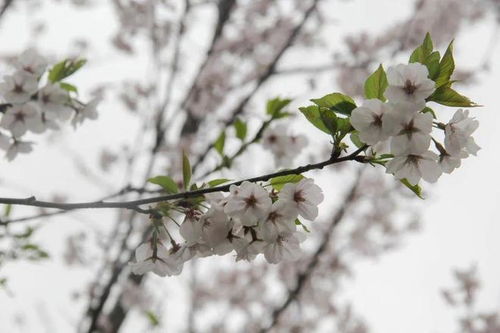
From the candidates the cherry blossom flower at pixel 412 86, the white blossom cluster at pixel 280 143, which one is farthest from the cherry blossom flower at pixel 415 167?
the white blossom cluster at pixel 280 143

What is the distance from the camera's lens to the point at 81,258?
645cm

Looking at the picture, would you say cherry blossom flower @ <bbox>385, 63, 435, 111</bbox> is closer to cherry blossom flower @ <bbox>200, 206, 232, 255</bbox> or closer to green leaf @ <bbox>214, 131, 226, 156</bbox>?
cherry blossom flower @ <bbox>200, 206, 232, 255</bbox>

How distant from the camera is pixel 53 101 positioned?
6.15ft

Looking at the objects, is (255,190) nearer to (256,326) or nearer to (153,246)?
(153,246)

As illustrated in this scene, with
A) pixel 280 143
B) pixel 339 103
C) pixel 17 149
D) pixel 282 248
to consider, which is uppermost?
pixel 280 143

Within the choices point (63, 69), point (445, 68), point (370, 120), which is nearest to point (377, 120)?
point (370, 120)

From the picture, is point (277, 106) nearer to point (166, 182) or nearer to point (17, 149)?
point (166, 182)

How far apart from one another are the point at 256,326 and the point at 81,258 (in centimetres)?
268

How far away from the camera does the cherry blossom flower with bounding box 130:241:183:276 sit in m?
1.37

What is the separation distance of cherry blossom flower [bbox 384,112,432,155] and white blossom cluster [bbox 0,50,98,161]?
1.35 m

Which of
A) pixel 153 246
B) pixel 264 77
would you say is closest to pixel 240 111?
pixel 264 77

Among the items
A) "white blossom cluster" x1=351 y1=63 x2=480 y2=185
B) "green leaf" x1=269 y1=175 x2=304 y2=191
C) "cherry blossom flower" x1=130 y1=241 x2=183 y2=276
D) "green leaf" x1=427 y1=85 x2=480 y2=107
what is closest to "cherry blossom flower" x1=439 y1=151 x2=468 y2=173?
"white blossom cluster" x1=351 y1=63 x2=480 y2=185

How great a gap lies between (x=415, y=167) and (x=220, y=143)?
943 millimetres

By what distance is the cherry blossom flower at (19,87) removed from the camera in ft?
5.62
